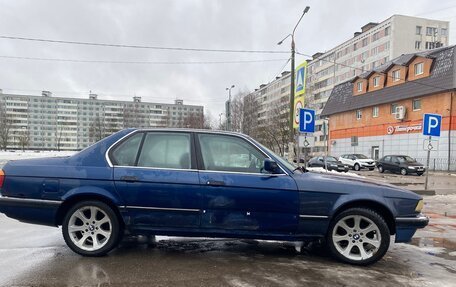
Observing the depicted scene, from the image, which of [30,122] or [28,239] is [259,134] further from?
[30,122]

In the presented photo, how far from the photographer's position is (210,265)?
4.36m

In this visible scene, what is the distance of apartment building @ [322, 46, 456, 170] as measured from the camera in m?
28.9

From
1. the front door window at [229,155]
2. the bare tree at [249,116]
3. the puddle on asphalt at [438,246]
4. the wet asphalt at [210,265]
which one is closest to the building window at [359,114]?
the bare tree at [249,116]

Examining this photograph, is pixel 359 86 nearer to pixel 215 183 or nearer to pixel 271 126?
pixel 271 126

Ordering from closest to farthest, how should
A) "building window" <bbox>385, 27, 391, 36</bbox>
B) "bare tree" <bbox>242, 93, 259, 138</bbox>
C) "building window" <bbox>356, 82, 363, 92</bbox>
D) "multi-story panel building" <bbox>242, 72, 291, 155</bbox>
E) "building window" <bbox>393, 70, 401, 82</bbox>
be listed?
1. "building window" <bbox>393, 70, 401, 82</bbox>
2. "building window" <bbox>356, 82, 363, 92</bbox>
3. "multi-story panel building" <bbox>242, 72, 291, 155</bbox>
4. "bare tree" <bbox>242, 93, 259, 138</bbox>
5. "building window" <bbox>385, 27, 391, 36</bbox>

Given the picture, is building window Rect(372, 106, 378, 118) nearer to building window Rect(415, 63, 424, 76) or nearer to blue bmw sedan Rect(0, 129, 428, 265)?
A: building window Rect(415, 63, 424, 76)

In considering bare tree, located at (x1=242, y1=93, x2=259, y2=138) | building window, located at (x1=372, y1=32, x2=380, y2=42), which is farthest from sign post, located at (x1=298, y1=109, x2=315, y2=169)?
building window, located at (x1=372, y1=32, x2=380, y2=42)

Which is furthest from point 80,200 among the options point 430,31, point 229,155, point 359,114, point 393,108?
point 430,31

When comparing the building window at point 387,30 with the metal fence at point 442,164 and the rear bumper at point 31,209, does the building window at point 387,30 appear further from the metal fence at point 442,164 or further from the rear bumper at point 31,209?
the rear bumper at point 31,209

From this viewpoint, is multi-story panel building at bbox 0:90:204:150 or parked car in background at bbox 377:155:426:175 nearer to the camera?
parked car in background at bbox 377:155:426:175

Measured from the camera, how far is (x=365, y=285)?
3.79 m

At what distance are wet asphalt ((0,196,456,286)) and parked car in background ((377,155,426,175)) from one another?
67.1ft

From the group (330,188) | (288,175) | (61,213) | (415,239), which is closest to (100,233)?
(61,213)

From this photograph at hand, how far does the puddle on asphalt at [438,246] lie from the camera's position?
5.18 m
